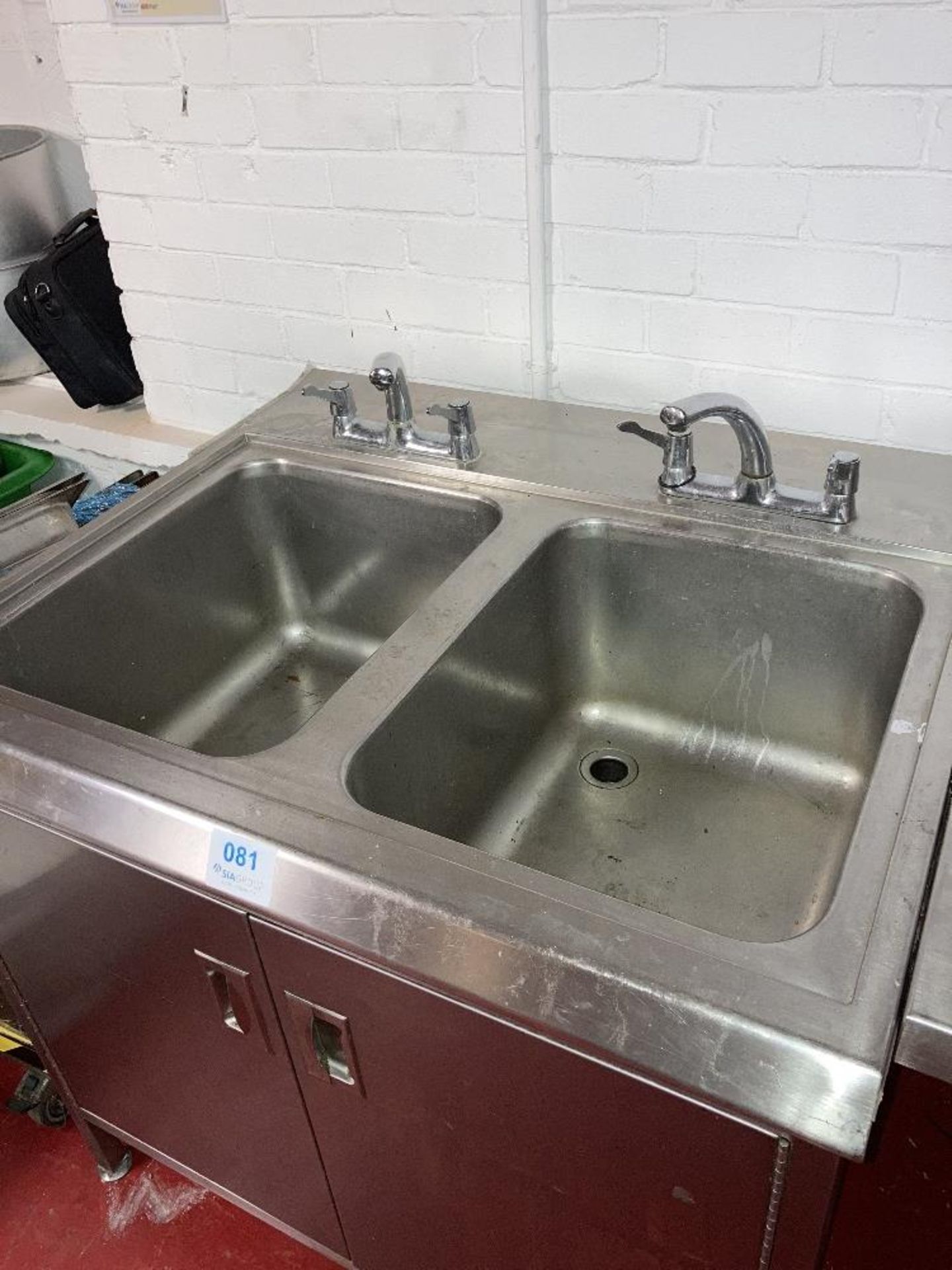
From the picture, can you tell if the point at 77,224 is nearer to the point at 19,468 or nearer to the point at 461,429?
the point at 19,468

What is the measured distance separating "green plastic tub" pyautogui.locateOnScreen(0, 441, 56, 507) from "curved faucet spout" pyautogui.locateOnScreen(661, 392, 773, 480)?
1.26 metres

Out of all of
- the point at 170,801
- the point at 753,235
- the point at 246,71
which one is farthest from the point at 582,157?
the point at 170,801

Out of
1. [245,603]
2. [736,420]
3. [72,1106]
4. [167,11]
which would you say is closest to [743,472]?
[736,420]

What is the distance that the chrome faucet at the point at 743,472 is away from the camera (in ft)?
3.37

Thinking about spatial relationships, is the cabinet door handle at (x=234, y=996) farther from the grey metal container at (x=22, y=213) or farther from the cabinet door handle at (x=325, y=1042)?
the grey metal container at (x=22, y=213)

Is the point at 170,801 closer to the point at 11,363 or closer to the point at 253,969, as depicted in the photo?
the point at 253,969

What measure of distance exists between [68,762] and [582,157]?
35.7 inches

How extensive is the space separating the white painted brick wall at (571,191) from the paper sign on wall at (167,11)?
0.02m

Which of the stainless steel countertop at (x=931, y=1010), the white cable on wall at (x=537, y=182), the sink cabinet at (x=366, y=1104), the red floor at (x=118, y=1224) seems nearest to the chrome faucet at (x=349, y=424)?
the white cable on wall at (x=537, y=182)

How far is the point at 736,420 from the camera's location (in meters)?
1.04

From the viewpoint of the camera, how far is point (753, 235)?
1152 millimetres

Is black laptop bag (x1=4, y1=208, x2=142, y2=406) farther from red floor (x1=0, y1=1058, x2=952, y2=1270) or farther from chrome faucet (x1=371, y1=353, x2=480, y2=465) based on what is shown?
red floor (x1=0, y1=1058, x2=952, y2=1270)

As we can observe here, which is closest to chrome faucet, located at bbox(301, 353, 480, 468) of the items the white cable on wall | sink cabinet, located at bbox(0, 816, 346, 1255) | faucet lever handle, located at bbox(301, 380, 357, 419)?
faucet lever handle, located at bbox(301, 380, 357, 419)

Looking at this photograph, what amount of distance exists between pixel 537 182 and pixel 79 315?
3.10 ft
